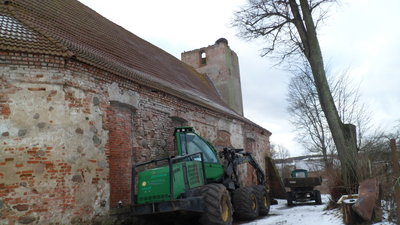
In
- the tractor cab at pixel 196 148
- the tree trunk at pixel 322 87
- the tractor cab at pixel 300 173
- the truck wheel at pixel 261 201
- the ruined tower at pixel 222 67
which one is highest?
the ruined tower at pixel 222 67

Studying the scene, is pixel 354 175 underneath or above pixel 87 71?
underneath

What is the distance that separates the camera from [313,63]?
1223cm

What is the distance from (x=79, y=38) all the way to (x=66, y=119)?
3.40 meters

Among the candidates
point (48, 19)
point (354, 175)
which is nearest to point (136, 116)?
point (48, 19)

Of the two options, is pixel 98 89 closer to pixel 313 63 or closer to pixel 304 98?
pixel 313 63

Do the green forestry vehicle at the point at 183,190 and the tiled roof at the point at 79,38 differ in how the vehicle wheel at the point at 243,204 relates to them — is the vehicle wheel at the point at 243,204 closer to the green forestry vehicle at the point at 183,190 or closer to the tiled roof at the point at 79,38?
the green forestry vehicle at the point at 183,190

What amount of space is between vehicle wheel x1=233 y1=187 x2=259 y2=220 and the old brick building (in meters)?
2.62

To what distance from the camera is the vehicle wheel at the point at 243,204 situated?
1010 centimetres

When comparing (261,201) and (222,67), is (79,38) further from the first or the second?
(222,67)

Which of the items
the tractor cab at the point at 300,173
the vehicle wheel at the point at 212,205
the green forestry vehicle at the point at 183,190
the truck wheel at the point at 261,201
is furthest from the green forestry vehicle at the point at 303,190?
the vehicle wheel at the point at 212,205

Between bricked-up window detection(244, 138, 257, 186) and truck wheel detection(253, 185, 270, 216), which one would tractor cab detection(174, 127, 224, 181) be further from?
bricked-up window detection(244, 138, 257, 186)

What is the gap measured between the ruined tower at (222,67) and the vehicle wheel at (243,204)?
469 inches

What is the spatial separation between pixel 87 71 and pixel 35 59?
4.10 feet

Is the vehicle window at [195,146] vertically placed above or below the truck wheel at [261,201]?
above
